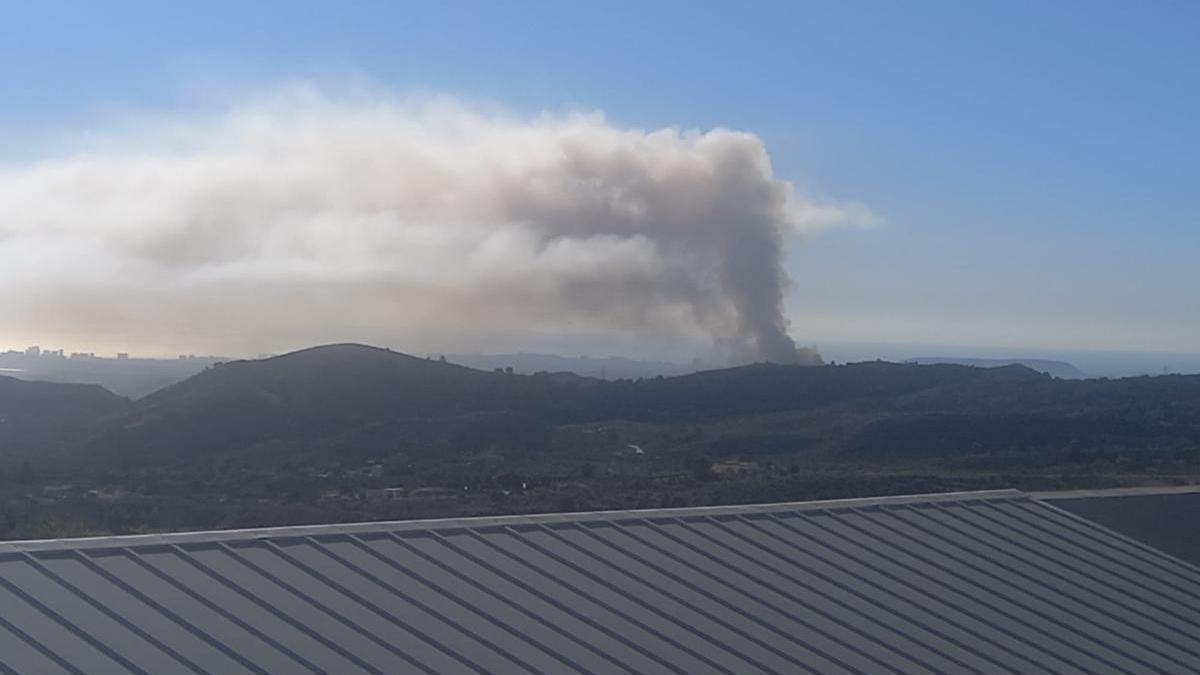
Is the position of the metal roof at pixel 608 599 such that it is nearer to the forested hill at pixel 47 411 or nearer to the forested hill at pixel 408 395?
the forested hill at pixel 47 411

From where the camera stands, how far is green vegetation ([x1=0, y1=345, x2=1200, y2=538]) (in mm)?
30672

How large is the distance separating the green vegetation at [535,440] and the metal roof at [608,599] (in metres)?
15.9

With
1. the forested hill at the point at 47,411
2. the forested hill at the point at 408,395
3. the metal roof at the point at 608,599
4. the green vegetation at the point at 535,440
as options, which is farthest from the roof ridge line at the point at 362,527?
the forested hill at the point at 408,395

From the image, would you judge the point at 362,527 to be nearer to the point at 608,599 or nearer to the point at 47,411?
the point at 608,599

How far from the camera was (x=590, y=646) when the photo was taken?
748cm

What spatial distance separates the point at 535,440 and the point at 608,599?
145ft

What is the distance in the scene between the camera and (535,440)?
52.1 m

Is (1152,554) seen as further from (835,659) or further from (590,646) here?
(590,646)

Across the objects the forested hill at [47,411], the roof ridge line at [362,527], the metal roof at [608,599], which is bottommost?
the metal roof at [608,599]

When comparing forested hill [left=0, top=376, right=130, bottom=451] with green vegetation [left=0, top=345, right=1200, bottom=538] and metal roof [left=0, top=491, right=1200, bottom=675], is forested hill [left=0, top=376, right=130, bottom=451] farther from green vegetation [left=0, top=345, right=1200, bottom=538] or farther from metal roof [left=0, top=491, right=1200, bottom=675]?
metal roof [left=0, top=491, right=1200, bottom=675]

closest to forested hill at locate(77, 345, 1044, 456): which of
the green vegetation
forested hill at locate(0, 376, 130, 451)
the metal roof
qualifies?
the green vegetation

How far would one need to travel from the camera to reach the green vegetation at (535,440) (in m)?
30.7

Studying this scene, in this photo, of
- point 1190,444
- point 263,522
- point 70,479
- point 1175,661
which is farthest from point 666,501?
point 1190,444

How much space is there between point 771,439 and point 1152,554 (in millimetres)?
39884
